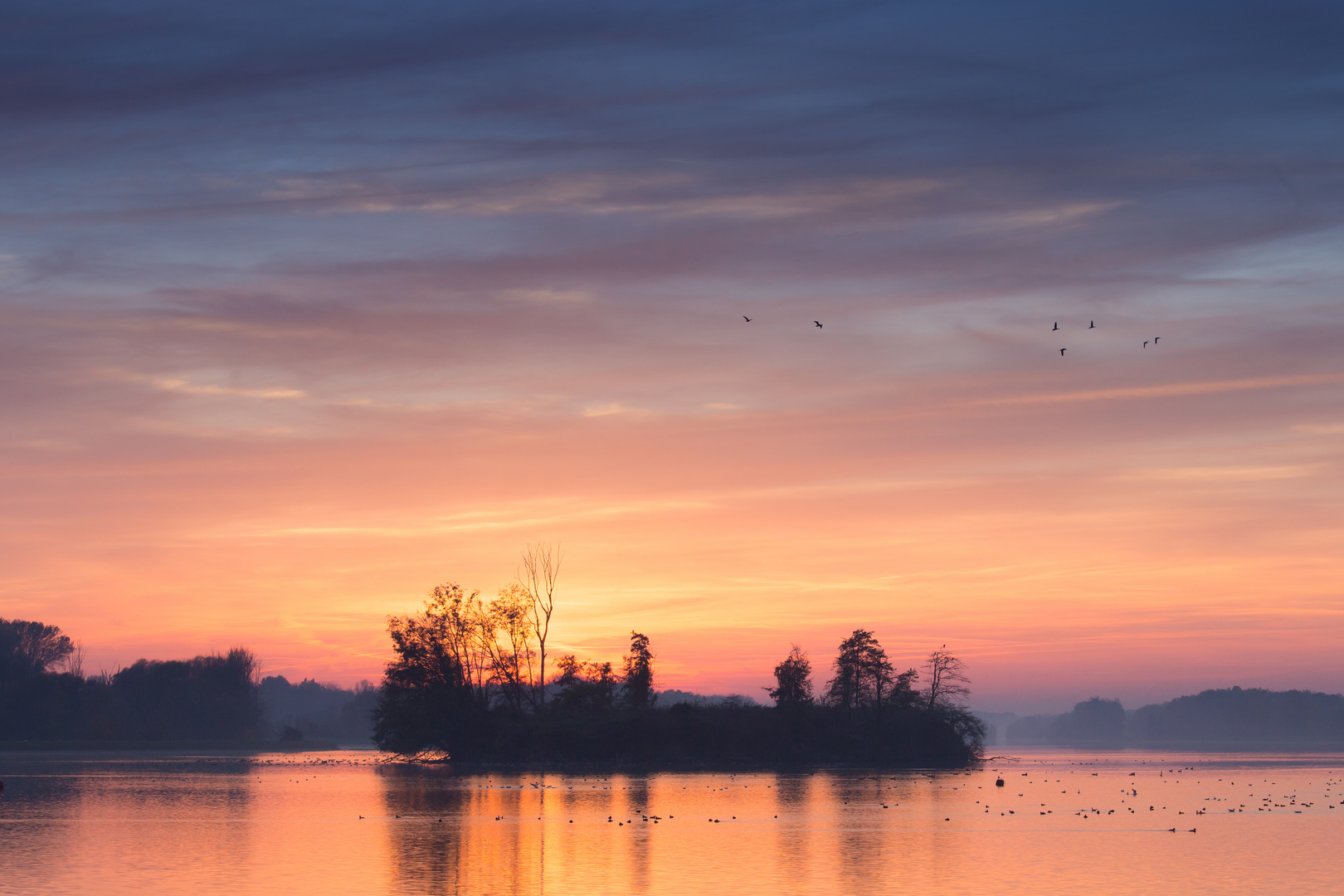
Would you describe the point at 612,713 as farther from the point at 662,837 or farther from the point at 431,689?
the point at 662,837

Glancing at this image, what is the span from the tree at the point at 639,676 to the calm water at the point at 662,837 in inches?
1290

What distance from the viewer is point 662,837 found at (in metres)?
54.0

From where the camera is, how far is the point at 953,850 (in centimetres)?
5009

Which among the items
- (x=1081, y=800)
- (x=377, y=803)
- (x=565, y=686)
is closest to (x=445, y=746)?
(x=565, y=686)

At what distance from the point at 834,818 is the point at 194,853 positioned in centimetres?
3144

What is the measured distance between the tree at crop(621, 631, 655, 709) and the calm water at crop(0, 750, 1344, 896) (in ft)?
107

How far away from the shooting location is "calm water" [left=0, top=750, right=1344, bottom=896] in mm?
40406

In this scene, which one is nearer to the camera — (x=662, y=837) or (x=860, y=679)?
(x=662, y=837)

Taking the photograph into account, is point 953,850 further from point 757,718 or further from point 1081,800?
point 757,718

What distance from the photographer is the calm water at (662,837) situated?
40406 millimetres

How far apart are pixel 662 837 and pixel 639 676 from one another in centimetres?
8247

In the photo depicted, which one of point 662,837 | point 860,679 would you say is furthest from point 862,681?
point 662,837

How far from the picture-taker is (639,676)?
136000 mm

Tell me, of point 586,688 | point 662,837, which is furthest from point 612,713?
point 662,837
